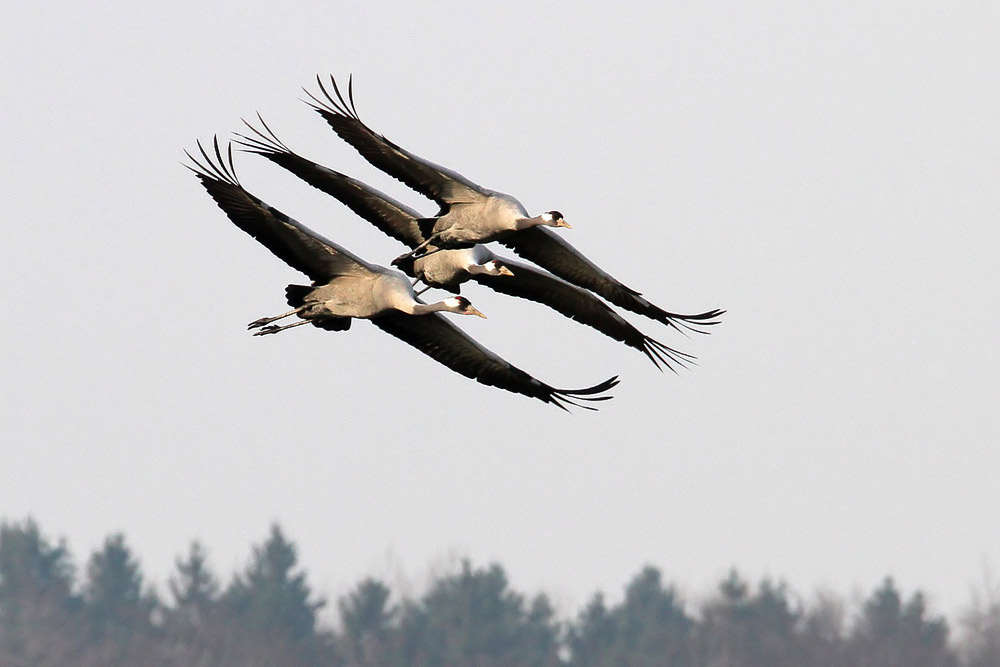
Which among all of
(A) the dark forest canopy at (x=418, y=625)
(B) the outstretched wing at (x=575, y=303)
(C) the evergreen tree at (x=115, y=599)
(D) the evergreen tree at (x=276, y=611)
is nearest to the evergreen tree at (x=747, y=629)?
(A) the dark forest canopy at (x=418, y=625)

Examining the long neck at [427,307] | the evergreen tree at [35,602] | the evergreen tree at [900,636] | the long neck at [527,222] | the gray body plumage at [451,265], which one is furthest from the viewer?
the evergreen tree at [35,602]

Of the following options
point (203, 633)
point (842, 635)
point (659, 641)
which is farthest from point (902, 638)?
point (203, 633)

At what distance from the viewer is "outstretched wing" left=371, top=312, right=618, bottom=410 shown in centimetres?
2097

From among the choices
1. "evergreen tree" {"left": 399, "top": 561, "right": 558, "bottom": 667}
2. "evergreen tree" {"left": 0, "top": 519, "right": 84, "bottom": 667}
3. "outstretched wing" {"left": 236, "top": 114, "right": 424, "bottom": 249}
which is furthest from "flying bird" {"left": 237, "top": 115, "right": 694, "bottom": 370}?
"evergreen tree" {"left": 0, "top": 519, "right": 84, "bottom": 667}

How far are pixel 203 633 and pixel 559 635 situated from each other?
20052 mm

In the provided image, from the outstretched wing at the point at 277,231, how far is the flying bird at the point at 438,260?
83 cm

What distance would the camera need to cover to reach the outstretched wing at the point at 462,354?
2097cm

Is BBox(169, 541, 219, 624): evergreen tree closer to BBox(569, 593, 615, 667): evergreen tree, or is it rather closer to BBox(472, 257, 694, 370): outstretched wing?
BBox(569, 593, 615, 667): evergreen tree

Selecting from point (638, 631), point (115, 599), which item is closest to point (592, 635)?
point (638, 631)

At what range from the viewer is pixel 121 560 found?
4013 inches

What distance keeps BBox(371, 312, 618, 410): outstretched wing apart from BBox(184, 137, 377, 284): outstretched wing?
1.15 metres

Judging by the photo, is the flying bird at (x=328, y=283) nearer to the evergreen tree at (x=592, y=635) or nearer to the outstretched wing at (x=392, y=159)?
the outstretched wing at (x=392, y=159)

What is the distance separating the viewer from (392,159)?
67.7 feet

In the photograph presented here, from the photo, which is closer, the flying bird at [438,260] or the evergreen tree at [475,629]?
the flying bird at [438,260]
